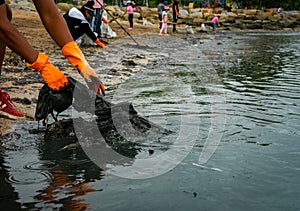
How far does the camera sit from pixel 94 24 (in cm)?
1251

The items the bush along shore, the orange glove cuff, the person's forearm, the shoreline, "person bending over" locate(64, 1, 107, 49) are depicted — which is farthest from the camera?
the bush along shore

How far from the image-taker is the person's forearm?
345cm

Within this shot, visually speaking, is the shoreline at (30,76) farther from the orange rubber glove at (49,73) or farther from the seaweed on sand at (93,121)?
the orange rubber glove at (49,73)

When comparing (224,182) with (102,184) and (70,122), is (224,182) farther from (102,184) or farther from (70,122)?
(70,122)

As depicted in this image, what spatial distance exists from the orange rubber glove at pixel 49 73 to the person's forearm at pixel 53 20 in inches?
13.7

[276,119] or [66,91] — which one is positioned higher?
[66,91]

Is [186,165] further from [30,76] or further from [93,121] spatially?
[30,76]

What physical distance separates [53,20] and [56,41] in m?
0.19

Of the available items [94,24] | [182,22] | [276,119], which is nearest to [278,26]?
[182,22]

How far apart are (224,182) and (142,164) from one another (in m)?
0.69

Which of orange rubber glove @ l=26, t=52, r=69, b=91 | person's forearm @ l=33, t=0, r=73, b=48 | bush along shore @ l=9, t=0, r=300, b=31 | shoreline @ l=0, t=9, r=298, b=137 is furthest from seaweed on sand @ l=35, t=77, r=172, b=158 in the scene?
bush along shore @ l=9, t=0, r=300, b=31

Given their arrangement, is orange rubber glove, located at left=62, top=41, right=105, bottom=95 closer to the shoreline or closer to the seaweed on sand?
the seaweed on sand

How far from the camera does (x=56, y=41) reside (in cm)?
361

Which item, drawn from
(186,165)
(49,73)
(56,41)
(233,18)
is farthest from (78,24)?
(233,18)
